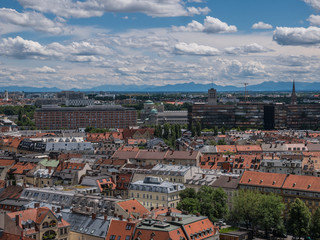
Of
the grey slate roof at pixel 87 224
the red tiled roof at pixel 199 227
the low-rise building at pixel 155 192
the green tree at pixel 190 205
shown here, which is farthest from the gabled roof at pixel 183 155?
the grey slate roof at pixel 87 224

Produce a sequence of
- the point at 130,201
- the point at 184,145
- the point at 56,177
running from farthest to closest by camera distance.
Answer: the point at 184,145 < the point at 56,177 < the point at 130,201

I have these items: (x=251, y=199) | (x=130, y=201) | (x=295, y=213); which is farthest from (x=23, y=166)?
(x=295, y=213)

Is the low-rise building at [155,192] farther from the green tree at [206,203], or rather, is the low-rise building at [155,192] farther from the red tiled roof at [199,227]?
the red tiled roof at [199,227]

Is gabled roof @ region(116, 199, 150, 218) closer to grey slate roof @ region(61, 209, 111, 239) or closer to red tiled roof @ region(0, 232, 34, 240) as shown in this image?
grey slate roof @ region(61, 209, 111, 239)

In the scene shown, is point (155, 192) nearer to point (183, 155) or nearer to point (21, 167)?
point (183, 155)

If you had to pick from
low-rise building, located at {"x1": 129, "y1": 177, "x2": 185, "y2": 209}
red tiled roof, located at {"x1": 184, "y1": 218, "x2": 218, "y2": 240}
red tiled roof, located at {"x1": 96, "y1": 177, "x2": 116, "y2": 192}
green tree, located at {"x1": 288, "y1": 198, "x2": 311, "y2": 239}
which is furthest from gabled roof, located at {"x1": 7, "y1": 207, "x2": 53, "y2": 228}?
green tree, located at {"x1": 288, "y1": 198, "x2": 311, "y2": 239}

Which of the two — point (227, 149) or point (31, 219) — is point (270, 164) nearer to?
point (227, 149)
